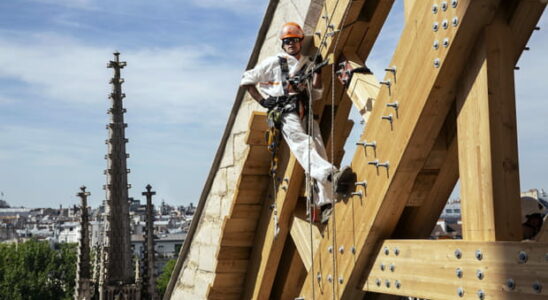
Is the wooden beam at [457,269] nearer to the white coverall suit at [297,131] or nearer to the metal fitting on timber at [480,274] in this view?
the metal fitting on timber at [480,274]

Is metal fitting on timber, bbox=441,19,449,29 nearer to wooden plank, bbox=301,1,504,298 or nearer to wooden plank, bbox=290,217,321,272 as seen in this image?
wooden plank, bbox=301,1,504,298

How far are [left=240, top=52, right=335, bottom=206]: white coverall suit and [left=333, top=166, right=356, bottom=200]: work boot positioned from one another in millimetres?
114

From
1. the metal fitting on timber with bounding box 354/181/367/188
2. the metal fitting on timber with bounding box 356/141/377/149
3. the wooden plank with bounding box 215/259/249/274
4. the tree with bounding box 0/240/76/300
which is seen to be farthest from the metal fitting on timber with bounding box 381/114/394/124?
the tree with bounding box 0/240/76/300

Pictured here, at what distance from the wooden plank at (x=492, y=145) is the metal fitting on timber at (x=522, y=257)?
220 millimetres

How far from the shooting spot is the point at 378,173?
369 cm

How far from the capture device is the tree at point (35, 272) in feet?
182

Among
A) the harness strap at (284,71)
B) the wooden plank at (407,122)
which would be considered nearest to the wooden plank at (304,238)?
the wooden plank at (407,122)

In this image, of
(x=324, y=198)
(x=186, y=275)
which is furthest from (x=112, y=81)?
(x=324, y=198)

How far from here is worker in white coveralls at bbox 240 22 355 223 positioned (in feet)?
13.7

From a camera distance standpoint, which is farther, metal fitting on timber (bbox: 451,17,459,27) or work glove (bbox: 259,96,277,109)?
work glove (bbox: 259,96,277,109)

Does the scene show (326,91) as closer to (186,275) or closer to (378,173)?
(378,173)

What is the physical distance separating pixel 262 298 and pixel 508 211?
249cm

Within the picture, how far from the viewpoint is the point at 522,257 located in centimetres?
283

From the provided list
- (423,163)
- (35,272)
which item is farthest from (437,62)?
(35,272)
